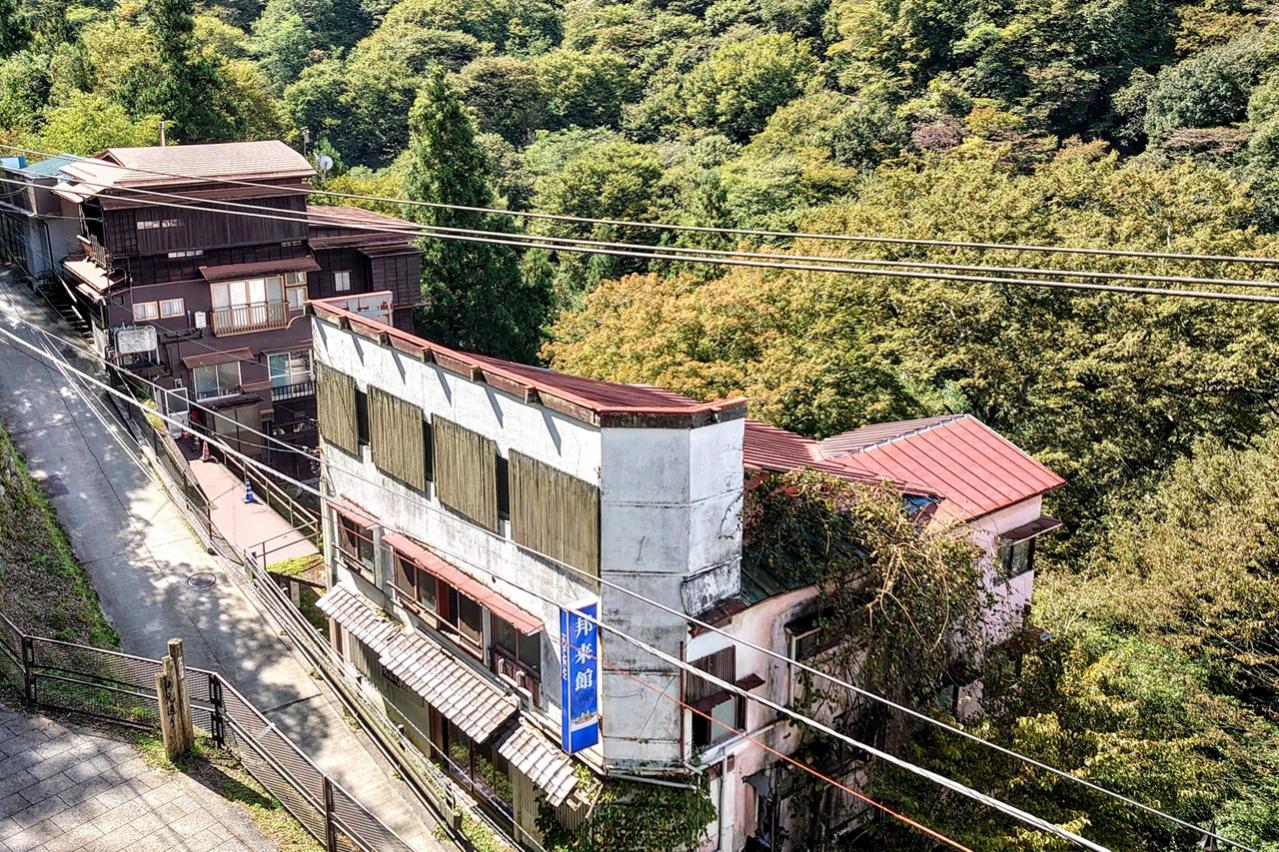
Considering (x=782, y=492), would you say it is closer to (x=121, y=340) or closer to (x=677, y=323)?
(x=677, y=323)

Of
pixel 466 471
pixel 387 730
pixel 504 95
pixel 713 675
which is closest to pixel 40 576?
pixel 387 730

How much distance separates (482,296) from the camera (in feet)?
166

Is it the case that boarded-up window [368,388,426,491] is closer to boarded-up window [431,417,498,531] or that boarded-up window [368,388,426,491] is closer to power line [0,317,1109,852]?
boarded-up window [431,417,498,531]

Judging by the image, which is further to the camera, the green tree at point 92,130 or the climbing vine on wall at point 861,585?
the green tree at point 92,130

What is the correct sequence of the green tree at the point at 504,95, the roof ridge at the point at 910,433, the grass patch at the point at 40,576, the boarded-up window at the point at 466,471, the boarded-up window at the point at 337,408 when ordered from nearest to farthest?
1. the boarded-up window at the point at 466,471
2. the grass patch at the point at 40,576
3. the roof ridge at the point at 910,433
4. the boarded-up window at the point at 337,408
5. the green tree at the point at 504,95

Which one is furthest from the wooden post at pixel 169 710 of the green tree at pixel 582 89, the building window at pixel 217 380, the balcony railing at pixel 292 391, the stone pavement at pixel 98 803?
the green tree at pixel 582 89

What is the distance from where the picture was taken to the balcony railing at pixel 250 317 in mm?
41906

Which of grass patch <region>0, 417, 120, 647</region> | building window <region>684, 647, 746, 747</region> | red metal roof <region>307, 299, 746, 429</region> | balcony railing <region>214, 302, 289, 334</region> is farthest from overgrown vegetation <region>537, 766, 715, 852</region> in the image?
balcony railing <region>214, 302, 289, 334</region>

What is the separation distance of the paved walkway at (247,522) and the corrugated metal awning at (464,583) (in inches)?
333

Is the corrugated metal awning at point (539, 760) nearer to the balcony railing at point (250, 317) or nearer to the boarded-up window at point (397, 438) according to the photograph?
the boarded-up window at point (397, 438)

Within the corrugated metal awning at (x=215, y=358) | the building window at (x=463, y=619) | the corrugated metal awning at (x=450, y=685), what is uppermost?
the corrugated metal awning at (x=215, y=358)

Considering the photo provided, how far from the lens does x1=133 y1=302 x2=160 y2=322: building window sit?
39906 mm

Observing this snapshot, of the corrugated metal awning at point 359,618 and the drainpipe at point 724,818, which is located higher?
the corrugated metal awning at point 359,618

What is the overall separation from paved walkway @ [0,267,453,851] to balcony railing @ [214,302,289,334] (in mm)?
5605
